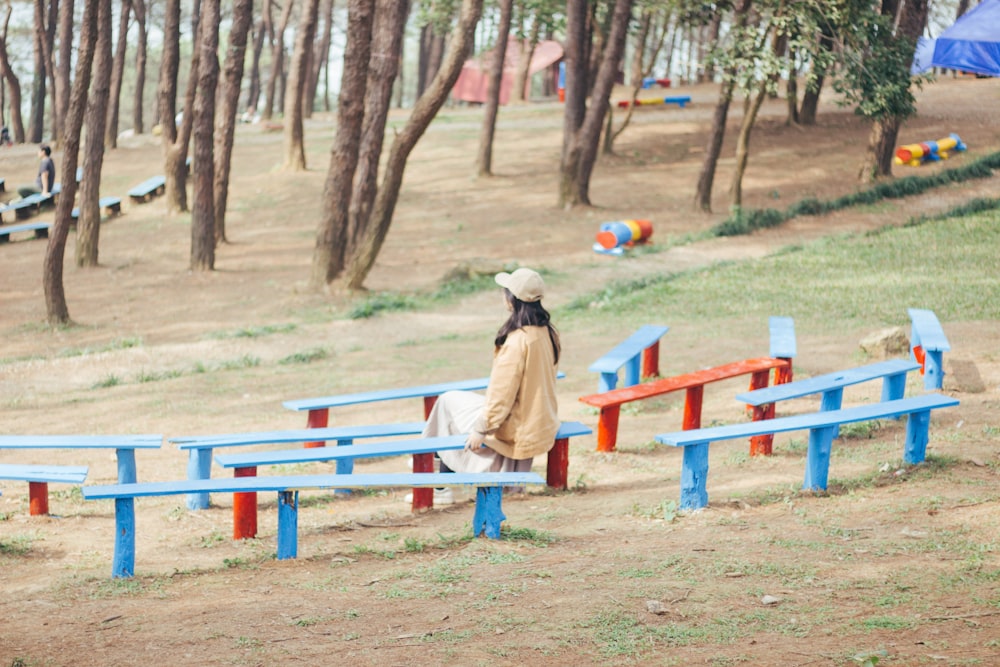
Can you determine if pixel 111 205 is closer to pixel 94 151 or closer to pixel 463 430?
pixel 94 151

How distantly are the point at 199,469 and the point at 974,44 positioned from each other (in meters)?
8.68

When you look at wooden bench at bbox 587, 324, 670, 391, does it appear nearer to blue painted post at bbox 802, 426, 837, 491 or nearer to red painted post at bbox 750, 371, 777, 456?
red painted post at bbox 750, 371, 777, 456

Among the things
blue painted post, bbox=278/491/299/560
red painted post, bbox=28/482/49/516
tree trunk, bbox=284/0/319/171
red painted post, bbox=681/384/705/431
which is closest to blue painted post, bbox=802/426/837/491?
red painted post, bbox=681/384/705/431

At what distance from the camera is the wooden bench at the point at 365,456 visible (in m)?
6.21

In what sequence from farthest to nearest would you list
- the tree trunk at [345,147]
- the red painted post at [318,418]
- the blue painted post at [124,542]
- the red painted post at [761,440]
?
the tree trunk at [345,147]
the red painted post at [318,418]
the red painted post at [761,440]
the blue painted post at [124,542]

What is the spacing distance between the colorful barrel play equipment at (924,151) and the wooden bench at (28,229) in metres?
18.1

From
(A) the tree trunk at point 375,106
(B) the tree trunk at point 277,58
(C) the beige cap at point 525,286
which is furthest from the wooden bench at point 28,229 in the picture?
(C) the beige cap at point 525,286

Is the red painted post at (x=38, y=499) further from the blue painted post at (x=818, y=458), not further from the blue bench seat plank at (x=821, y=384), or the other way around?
the blue painted post at (x=818, y=458)

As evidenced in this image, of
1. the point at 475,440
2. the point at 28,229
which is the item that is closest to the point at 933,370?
the point at 475,440

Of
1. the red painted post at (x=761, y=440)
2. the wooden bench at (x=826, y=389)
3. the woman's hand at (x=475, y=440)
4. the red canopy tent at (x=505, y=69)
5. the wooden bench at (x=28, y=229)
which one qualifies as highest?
the red canopy tent at (x=505, y=69)

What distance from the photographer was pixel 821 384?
24.5 feet

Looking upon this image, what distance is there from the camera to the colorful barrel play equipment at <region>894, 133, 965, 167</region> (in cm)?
2345

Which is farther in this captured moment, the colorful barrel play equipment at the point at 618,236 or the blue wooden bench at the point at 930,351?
the colorful barrel play equipment at the point at 618,236

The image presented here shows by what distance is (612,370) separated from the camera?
8.50m
